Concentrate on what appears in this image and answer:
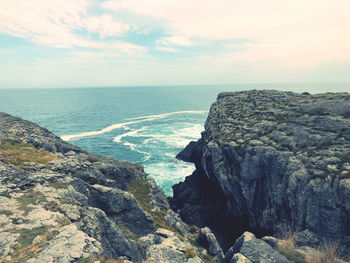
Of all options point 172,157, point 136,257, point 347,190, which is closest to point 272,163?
point 347,190

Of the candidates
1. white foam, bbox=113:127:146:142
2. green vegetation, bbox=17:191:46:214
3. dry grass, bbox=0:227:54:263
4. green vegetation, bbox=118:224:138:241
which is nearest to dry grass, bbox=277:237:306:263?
green vegetation, bbox=118:224:138:241

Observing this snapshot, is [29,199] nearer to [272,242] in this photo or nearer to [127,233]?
[127,233]

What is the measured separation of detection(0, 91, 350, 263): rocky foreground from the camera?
14547 millimetres

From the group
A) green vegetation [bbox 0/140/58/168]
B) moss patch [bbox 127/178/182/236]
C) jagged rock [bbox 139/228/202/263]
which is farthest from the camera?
moss patch [bbox 127/178/182/236]

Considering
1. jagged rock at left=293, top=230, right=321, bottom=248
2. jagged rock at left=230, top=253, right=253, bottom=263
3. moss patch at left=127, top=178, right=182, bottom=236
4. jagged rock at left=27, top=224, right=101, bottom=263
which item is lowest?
jagged rock at left=293, top=230, right=321, bottom=248

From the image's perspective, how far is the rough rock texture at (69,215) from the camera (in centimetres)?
1210

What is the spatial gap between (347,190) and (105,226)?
25423mm

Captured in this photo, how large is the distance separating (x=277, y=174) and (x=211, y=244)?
14.5 meters

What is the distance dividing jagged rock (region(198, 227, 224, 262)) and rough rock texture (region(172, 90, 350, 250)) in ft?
35.3

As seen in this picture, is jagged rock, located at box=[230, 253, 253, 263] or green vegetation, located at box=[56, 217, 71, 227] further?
jagged rock, located at box=[230, 253, 253, 263]

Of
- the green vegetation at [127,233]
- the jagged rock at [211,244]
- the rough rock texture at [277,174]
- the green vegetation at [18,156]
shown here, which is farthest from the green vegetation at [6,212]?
the rough rock texture at [277,174]

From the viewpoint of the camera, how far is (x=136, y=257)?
16906mm

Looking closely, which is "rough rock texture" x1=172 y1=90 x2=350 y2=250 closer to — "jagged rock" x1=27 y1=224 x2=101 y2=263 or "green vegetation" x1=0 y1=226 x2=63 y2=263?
"jagged rock" x1=27 y1=224 x2=101 y2=263

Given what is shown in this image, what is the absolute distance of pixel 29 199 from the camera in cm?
1644
